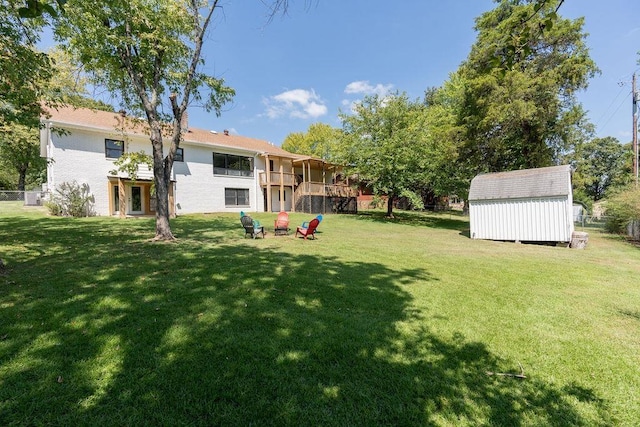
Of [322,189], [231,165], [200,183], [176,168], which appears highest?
[231,165]

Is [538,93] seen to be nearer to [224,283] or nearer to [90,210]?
[224,283]

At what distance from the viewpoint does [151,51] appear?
8953 millimetres

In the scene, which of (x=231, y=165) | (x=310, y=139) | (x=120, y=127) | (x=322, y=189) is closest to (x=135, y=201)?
(x=120, y=127)

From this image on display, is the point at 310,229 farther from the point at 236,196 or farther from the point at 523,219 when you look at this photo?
the point at 236,196

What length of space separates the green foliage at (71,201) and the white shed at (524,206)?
68.2 feet

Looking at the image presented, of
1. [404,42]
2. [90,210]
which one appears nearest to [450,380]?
[404,42]

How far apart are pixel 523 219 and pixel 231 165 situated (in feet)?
65.9

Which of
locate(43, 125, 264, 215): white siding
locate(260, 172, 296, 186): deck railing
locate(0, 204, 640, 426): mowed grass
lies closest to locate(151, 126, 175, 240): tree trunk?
locate(0, 204, 640, 426): mowed grass

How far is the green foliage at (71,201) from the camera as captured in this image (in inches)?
647

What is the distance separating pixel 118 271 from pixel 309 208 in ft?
67.7

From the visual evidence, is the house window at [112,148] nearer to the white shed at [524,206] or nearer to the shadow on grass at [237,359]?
the shadow on grass at [237,359]

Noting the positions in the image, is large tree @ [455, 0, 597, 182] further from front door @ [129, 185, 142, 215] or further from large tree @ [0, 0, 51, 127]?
front door @ [129, 185, 142, 215]

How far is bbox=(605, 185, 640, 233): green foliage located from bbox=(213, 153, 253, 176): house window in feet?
77.0

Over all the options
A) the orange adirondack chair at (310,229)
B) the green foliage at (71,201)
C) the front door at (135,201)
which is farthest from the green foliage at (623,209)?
the green foliage at (71,201)
